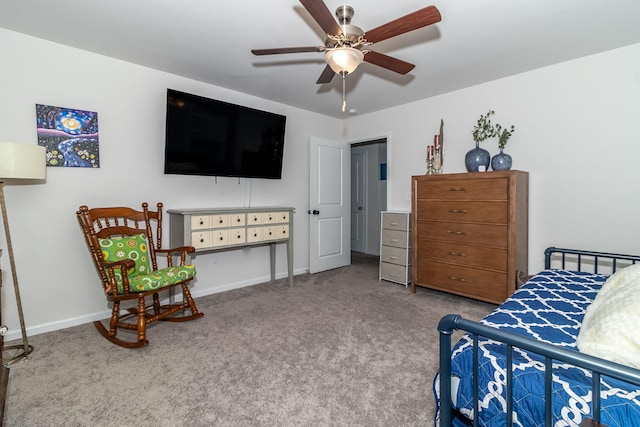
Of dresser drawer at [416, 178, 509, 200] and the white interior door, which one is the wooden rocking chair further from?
dresser drawer at [416, 178, 509, 200]

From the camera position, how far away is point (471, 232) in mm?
3123

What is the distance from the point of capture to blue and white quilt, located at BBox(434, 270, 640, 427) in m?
0.92

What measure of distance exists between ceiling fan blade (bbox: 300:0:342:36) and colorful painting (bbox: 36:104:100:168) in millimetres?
2314

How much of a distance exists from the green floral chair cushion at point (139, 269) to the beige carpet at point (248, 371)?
0.44 m

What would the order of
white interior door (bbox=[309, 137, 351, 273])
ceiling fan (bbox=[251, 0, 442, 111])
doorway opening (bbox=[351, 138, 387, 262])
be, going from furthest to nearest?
doorway opening (bbox=[351, 138, 387, 262]), white interior door (bbox=[309, 137, 351, 273]), ceiling fan (bbox=[251, 0, 442, 111])

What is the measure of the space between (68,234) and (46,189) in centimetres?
41

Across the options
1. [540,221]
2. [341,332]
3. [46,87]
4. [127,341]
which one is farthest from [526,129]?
[46,87]

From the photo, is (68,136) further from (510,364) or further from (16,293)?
(510,364)

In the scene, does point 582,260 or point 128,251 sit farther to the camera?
point 582,260

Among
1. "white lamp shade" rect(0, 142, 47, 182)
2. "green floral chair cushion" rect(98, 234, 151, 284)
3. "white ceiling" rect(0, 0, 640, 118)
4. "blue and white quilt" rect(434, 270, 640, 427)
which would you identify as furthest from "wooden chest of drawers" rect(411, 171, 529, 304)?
"white lamp shade" rect(0, 142, 47, 182)

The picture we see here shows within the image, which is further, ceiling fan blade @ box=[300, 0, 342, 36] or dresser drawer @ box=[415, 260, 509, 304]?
dresser drawer @ box=[415, 260, 509, 304]

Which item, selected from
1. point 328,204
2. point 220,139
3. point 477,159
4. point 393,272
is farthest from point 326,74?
point 393,272

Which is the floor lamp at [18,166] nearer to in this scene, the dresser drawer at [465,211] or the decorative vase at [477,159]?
the dresser drawer at [465,211]

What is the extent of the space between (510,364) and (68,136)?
3.41 m
